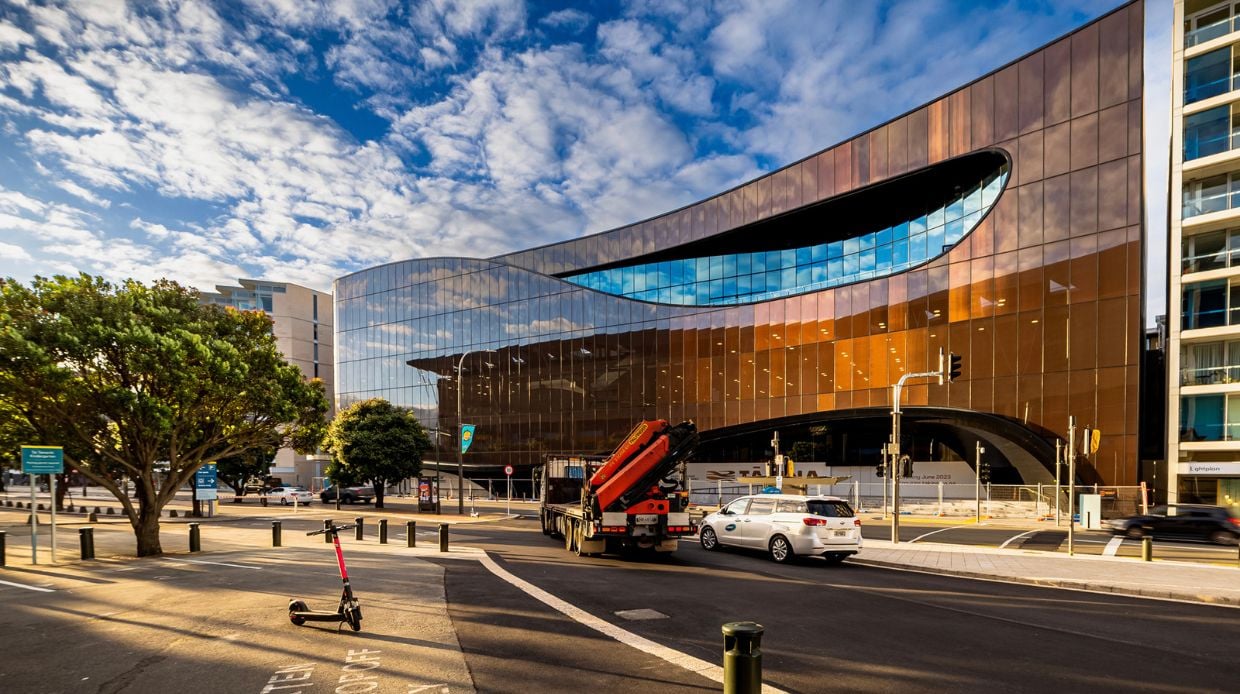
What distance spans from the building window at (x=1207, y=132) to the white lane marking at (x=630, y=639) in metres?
39.5

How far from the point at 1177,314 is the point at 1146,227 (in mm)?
5197

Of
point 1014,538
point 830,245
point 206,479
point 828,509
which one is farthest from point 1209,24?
point 206,479

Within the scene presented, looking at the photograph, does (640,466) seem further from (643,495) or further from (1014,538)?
(1014,538)

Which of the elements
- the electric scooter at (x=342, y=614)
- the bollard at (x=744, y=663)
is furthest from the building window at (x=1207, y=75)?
the electric scooter at (x=342, y=614)

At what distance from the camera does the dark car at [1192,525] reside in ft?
69.6

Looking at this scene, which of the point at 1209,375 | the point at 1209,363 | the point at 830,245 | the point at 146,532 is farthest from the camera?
the point at 830,245

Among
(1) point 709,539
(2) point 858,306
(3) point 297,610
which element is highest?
(2) point 858,306

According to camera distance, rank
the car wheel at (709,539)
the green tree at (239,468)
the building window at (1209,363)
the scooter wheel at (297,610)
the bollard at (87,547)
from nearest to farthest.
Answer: the scooter wheel at (297,610)
the bollard at (87,547)
the car wheel at (709,539)
the building window at (1209,363)
the green tree at (239,468)

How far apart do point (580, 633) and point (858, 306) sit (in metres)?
33.8

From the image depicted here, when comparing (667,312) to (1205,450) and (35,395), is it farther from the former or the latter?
(35,395)

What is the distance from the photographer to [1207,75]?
30.8 m

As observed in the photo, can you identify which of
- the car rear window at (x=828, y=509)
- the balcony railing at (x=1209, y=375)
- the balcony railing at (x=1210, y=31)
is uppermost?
the balcony railing at (x=1210, y=31)

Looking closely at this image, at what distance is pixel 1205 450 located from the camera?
29.3 metres

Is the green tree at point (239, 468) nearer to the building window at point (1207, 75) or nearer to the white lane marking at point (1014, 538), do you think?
the white lane marking at point (1014, 538)
